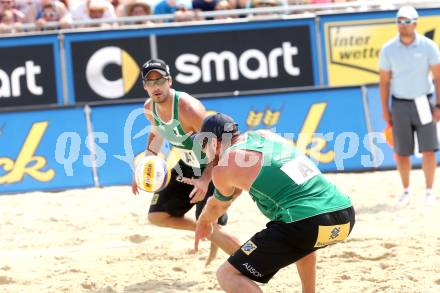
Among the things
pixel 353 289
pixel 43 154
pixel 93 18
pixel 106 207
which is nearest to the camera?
pixel 353 289

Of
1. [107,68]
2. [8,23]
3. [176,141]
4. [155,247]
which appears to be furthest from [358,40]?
[176,141]

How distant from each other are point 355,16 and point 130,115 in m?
3.16

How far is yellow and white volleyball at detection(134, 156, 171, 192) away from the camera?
6887 mm

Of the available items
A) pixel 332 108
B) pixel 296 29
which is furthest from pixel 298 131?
pixel 296 29

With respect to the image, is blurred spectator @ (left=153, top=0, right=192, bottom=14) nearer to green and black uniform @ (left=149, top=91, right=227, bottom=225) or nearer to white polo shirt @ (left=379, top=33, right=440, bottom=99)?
white polo shirt @ (left=379, top=33, right=440, bottom=99)

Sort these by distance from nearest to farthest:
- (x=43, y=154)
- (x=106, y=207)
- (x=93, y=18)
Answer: (x=106, y=207) < (x=43, y=154) < (x=93, y=18)

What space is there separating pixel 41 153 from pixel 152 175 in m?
4.64

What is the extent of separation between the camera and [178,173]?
23.8 feet

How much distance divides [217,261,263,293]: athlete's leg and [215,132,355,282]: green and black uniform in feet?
0.11

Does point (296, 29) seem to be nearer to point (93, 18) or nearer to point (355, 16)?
point (355, 16)

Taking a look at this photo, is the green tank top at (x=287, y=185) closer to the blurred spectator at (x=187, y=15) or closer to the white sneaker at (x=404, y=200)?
the white sneaker at (x=404, y=200)

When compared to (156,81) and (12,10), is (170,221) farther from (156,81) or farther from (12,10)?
(12,10)

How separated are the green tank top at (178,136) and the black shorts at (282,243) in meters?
1.63

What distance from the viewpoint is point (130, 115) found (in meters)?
11.4
